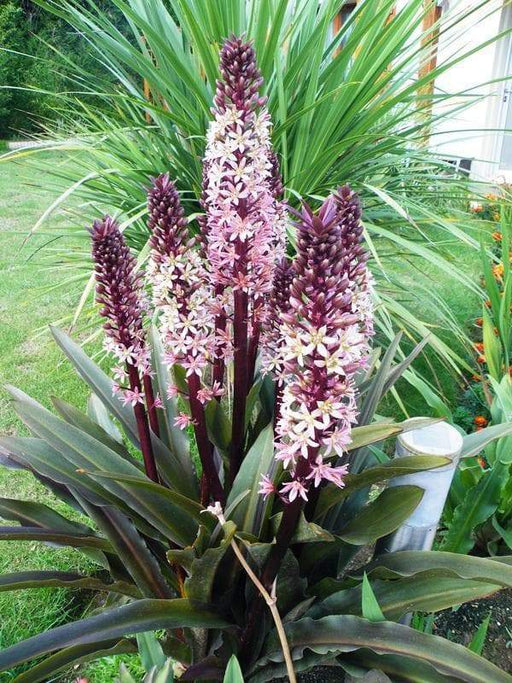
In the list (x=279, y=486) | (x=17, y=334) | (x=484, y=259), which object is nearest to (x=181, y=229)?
(x=279, y=486)

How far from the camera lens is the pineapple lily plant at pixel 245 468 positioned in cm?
110

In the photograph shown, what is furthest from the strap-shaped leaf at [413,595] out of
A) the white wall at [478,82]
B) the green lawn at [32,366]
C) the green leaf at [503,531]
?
the white wall at [478,82]

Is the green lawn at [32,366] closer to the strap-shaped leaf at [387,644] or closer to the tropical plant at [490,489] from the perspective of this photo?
the strap-shaped leaf at [387,644]

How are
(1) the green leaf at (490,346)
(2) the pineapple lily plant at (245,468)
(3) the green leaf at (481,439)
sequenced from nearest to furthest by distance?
1. (2) the pineapple lily plant at (245,468)
2. (3) the green leaf at (481,439)
3. (1) the green leaf at (490,346)

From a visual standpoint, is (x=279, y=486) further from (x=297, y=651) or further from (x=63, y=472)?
(x=63, y=472)

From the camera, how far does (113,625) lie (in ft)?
4.12

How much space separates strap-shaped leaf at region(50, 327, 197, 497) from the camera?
5.78 feet

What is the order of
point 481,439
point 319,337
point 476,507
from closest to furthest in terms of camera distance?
point 319,337
point 481,439
point 476,507

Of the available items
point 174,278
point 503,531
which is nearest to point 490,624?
point 503,531

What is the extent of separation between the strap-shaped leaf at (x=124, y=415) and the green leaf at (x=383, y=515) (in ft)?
Answer: 1.72

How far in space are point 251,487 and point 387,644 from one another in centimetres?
49

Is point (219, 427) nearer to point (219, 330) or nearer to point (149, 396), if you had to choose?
point (149, 396)

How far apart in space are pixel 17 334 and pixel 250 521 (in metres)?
3.54

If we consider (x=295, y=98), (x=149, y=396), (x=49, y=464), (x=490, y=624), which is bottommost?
(x=490, y=624)
